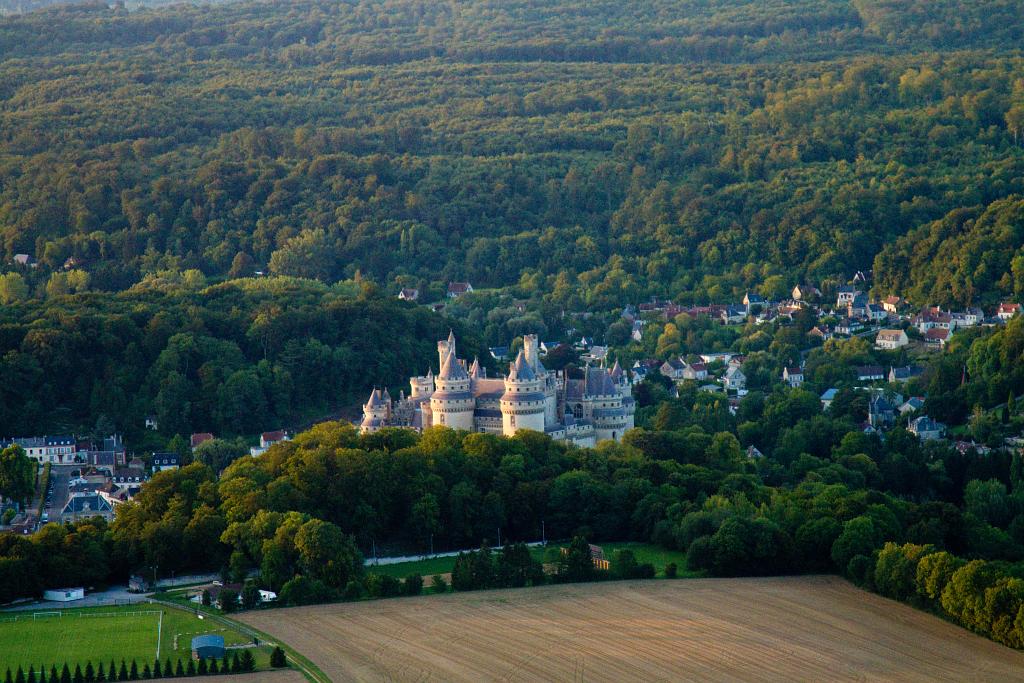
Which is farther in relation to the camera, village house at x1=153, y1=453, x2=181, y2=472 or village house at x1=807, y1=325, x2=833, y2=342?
village house at x1=807, y1=325, x2=833, y2=342

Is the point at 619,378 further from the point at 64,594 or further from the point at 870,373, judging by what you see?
the point at 64,594

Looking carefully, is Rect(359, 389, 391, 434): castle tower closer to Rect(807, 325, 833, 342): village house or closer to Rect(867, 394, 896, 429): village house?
Rect(867, 394, 896, 429): village house

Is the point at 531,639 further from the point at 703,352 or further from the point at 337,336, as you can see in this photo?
the point at 703,352

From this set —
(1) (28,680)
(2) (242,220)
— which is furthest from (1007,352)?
(2) (242,220)

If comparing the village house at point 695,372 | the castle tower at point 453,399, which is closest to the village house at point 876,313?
the village house at point 695,372

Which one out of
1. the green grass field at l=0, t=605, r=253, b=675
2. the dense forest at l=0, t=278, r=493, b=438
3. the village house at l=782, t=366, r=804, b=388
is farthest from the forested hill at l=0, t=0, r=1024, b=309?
the green grass field at l=0, t=605, r=253, b=675

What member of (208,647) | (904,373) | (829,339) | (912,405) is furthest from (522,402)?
(829,339)
